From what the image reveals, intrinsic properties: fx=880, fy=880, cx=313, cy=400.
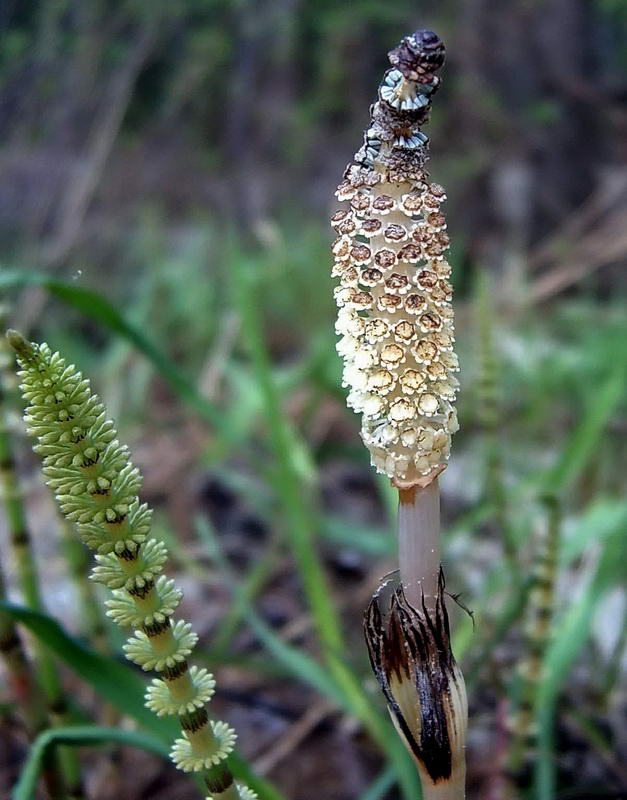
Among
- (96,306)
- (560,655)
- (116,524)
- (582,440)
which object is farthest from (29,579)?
(582,440)

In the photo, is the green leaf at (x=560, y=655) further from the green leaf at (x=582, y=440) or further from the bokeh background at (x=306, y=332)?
the green leaf at (x=582, y=440)

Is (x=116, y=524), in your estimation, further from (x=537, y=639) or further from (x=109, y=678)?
(x=537, y=639)

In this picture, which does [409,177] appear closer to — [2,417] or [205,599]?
[2,417]

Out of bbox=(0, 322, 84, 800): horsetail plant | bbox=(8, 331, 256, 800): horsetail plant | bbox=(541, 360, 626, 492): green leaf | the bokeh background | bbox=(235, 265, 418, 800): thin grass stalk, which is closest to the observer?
bbox=(8, 331, 256, 800): horsetail plant

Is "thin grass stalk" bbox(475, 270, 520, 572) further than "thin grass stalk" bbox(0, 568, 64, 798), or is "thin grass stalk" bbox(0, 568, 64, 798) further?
"thin grass stalk" bbox(475, 270, 520, 572)

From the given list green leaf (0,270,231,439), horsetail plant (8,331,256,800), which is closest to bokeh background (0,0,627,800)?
green leaf (0,270,231,439)

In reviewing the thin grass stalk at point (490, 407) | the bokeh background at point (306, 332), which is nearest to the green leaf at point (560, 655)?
the bokeh background at point (306, 332)

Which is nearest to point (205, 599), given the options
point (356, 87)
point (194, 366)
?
point (194, 366)

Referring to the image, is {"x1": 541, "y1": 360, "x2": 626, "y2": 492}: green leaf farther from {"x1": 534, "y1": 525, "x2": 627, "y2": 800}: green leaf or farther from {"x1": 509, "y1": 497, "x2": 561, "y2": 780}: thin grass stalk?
{"x1": 509, "y1": 497, "x2": 561, "y2": 780}: thin grass stalk
